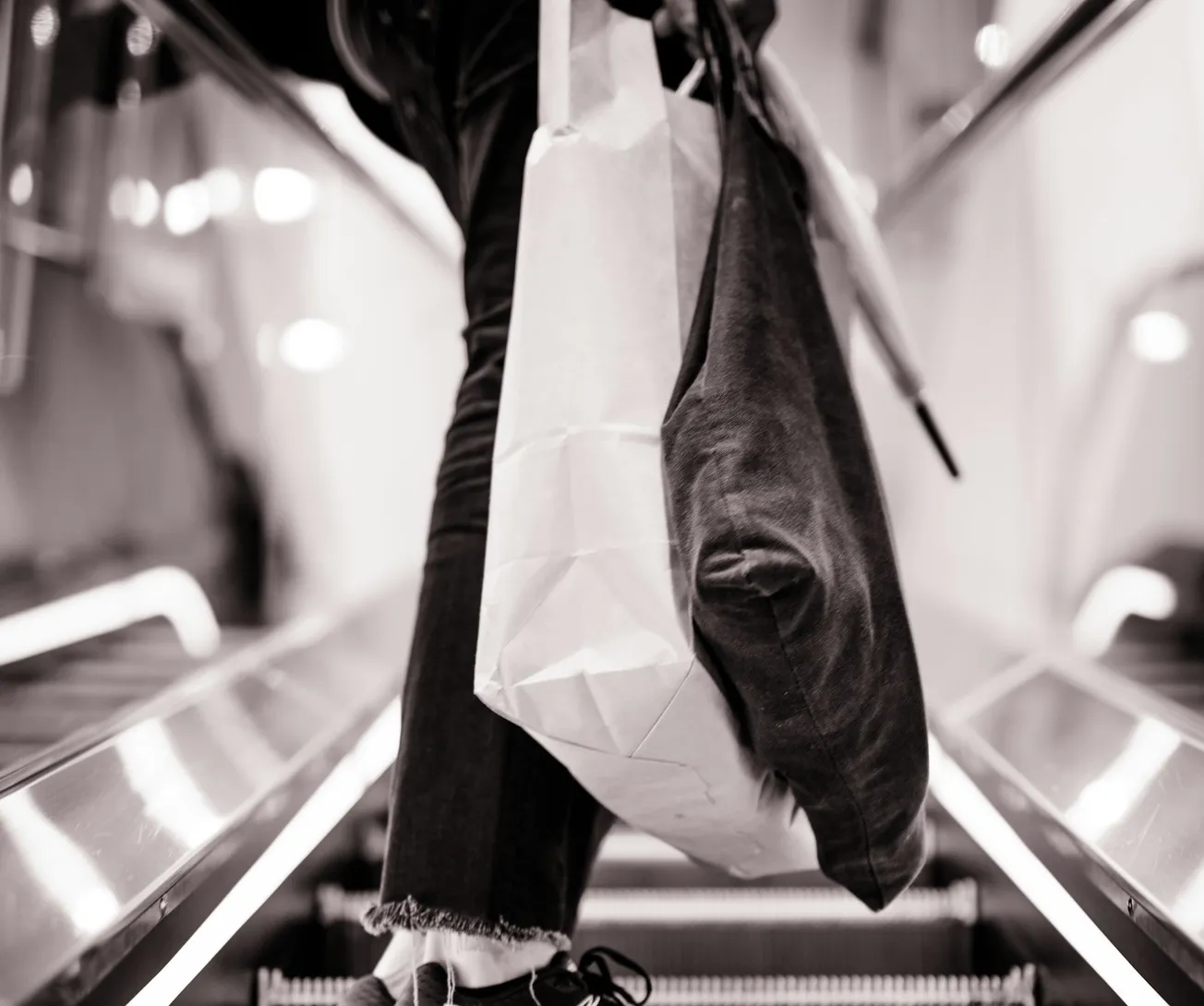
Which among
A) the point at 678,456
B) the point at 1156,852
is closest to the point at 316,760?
the point at 678,456

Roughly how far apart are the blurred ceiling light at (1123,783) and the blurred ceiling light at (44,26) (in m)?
1.95

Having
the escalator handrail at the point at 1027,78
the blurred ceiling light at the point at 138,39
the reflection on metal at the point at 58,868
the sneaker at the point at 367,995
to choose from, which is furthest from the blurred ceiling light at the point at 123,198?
the sneaker at the point at 367,995

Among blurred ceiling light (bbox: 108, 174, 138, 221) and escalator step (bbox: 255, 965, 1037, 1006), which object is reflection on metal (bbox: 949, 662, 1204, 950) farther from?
blurred ceiling light (bbox: 108, 174, 138, 221)

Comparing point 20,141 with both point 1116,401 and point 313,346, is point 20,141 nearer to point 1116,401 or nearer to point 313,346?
point 313,346

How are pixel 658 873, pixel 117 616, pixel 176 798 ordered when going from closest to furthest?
pixel 176 798
pixel 658 873
pixel 117 616

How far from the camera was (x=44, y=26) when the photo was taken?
6.07 feet

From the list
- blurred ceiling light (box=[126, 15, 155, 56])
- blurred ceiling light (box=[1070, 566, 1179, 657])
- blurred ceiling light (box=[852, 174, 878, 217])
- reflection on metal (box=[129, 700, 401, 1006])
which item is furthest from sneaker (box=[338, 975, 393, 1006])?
blurred ceiling light (box=[852, 174, 878, 217])

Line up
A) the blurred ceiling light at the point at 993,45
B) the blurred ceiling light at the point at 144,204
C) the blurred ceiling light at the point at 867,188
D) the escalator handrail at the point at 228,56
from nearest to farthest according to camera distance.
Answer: the escalator handrail at the point at 228,56
the blurred ceiling light at the point at 993,45
the blurred ceiling light at the point at 144,204
the blurred ceiling light at the point at 867,188

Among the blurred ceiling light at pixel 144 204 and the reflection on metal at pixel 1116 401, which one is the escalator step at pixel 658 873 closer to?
the reflection on metal at pixel 1116 401

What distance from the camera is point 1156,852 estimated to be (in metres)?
0.99

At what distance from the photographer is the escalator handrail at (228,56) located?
1172 millimetres

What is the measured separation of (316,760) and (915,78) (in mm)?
2615

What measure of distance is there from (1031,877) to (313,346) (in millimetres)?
2100

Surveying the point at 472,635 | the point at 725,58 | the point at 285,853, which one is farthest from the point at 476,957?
the point at 725,58
